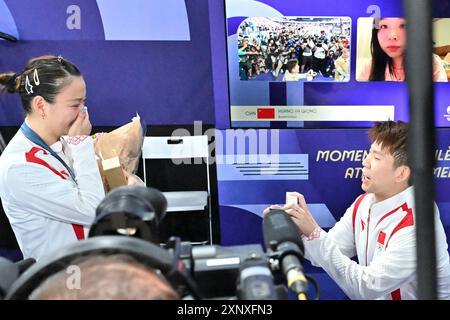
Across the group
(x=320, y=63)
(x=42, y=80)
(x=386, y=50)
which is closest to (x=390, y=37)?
(x=386, y=50)

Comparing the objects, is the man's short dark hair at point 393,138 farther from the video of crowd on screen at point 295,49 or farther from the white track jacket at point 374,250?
the video of crowd on screen at point 295,49

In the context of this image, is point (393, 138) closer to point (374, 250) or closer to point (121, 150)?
point (374, 250)

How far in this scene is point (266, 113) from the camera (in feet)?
6.77

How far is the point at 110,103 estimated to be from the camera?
2.72 meters

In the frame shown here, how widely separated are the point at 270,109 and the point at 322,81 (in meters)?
0.26

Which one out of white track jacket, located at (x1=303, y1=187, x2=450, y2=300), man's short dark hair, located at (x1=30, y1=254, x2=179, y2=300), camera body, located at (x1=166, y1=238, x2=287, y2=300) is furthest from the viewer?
white track jacket, located at (x1=303, y1=187, x2=450, y2=300)

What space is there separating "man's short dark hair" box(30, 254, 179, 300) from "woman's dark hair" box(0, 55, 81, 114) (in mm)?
1614

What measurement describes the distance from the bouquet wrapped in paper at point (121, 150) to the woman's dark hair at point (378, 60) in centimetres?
128

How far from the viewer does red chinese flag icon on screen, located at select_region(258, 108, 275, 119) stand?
2.06 m

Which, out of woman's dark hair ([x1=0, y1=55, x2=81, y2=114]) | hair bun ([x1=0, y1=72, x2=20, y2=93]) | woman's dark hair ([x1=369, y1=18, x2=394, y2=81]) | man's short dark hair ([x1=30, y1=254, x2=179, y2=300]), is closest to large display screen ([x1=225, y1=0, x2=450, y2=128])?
woman's dark hair ([x1=369, y1=18, x2=394, y2=81])

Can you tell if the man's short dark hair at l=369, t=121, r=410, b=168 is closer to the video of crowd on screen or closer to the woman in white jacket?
the video of crowd on screen

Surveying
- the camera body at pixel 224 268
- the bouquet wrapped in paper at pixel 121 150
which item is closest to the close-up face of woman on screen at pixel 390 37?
the bouquet wrapped in paper at pixel 121 150

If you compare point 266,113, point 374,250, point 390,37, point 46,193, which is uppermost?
point 390,37

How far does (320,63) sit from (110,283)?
1.68 m
